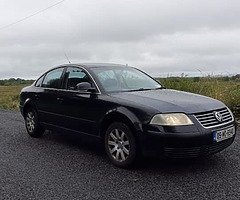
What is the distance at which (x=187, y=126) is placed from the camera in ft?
15.8

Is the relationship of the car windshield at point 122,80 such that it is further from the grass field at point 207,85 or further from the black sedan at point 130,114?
the grass field at point 207,85

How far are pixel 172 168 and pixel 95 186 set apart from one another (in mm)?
1245

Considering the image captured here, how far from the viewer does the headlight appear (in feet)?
15.9

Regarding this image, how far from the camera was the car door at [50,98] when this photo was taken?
22.3 ft

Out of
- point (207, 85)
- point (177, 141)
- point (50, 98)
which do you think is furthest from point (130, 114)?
point (207, 85)

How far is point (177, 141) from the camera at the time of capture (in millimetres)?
4750

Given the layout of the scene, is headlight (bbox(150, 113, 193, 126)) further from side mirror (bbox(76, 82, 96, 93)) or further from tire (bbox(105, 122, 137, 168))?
side mirror (bbox(76, 82, 96, 93))

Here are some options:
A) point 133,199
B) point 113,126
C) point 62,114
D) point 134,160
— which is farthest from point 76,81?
point 133,199

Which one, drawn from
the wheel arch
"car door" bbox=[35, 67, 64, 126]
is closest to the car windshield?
the wheel arch

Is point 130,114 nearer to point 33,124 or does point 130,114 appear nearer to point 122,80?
point 122,80

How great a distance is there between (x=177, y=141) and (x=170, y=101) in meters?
0.68

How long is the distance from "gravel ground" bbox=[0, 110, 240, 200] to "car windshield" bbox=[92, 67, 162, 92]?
3.77 feet

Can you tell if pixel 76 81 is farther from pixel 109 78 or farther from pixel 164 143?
pixel 164 143

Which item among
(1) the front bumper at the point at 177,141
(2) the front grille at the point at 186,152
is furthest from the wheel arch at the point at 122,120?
(2) the front grille at the point at 186,152
